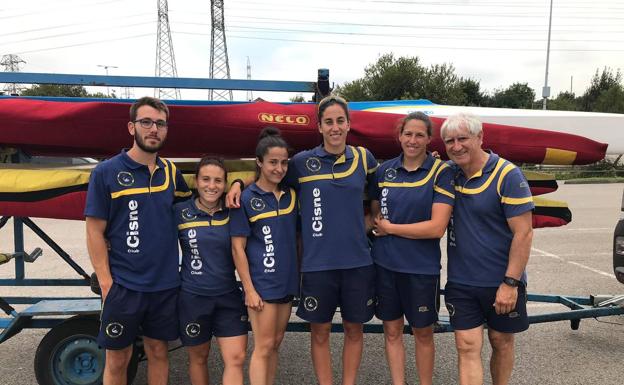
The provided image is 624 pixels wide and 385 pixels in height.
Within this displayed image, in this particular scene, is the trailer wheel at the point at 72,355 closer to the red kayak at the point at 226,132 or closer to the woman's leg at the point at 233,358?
the woman's leg at the point at 233,358

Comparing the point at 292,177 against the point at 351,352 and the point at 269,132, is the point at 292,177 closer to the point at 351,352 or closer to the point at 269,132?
the point at 269,132

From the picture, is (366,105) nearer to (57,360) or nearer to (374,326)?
(374,326)

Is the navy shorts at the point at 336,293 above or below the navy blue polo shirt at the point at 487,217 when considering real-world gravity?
below

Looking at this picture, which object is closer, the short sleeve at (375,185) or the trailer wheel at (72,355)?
the short sleeve at (375,185)

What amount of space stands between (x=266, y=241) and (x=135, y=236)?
72cm

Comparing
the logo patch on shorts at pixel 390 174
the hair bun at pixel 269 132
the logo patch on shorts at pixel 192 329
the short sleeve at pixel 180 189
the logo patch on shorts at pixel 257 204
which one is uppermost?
the hair bun at pixel 269 132

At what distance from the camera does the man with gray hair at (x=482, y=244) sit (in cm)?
251

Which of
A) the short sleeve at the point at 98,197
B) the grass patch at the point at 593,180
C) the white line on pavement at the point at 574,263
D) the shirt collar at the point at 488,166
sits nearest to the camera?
the short sleeve at the point at 98,197

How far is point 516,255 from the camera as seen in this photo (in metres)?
2.51

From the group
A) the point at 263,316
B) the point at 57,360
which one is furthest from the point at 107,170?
the point at 57,360

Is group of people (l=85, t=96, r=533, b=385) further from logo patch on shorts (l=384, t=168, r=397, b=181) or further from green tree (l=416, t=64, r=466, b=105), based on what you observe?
green tree (l=416, t=64, r=466, b=105)

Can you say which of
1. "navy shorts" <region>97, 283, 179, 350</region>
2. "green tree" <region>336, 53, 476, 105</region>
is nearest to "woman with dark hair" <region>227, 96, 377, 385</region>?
"navy shorts" <region>97, 283, 179, 350</region>

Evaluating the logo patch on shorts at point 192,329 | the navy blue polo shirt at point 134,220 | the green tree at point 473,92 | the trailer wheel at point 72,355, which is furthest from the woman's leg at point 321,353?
the green tree at point 473,92

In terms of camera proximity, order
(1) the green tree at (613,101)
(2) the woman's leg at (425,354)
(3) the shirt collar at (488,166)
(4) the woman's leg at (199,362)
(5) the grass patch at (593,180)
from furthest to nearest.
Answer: (1) the green tree at (613,101) < (5) the grass patch at (593,180) < (2) the woman's leg at (425,354) < (4) the woman's leg at (199,362) < (3) the shirt collar at (488,166)
